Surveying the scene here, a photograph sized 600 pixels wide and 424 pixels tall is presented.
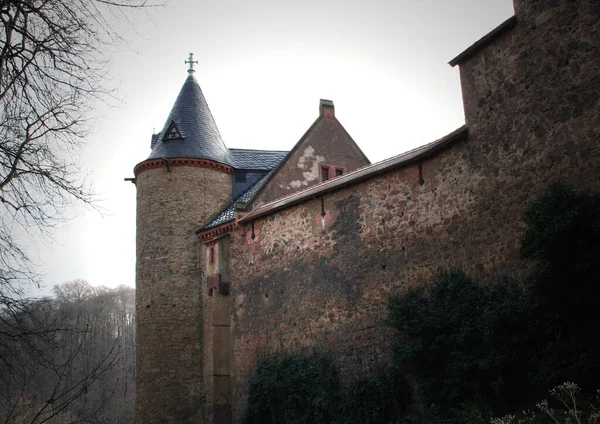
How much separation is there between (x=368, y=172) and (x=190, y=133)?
9.73 meters

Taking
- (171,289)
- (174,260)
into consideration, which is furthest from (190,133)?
(171,289)

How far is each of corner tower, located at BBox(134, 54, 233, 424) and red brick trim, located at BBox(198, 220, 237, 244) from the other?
1.59 ft

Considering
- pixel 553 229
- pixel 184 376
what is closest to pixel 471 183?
pixel 553 229

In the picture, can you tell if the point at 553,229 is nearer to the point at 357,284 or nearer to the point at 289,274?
the point at 357,284

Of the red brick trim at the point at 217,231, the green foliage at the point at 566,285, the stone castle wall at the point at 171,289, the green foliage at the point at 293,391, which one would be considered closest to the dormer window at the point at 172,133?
the stone castle wall at the point at 171,289

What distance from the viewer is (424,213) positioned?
1377 cm

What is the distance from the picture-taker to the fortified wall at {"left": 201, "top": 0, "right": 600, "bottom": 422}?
1118 centimetres

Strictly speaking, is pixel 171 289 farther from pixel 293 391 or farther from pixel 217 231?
pixel 293 391

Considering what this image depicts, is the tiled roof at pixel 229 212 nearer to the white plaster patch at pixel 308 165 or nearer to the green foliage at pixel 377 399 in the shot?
the white plaster patch at pixel 308 165

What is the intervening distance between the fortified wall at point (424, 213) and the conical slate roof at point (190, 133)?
4211 millimetres

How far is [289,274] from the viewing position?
17.5 m

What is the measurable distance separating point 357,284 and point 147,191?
32.5ft

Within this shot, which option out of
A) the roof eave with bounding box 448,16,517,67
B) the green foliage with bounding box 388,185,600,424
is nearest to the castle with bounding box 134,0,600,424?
the roof eave with bounding box 448,16,517,67

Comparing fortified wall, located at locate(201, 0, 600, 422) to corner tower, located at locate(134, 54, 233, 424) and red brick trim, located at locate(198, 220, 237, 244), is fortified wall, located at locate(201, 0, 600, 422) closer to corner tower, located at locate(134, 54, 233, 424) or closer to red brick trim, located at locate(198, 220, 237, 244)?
red brick trim, located at locate(198, 220, 237, 244)
